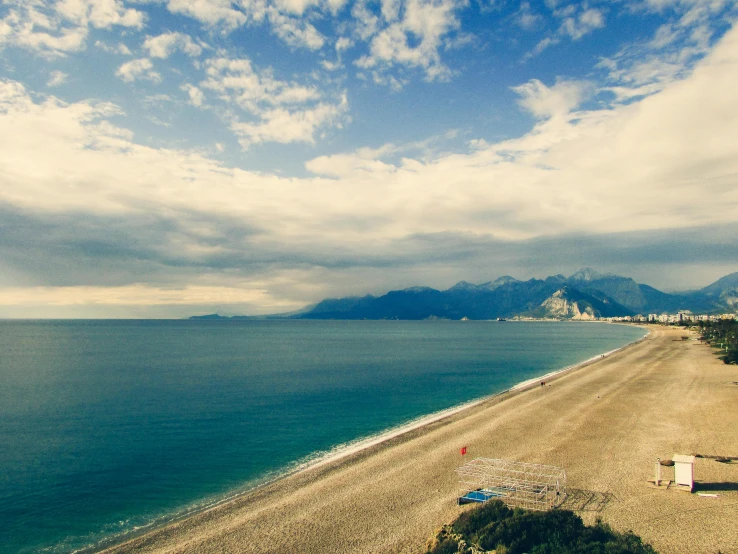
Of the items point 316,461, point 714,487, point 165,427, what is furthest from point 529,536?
point 165,427

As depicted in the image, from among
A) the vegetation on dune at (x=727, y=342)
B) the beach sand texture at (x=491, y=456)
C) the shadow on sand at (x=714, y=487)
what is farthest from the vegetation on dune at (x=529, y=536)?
the vegetation on dune at (x=727, y=342)

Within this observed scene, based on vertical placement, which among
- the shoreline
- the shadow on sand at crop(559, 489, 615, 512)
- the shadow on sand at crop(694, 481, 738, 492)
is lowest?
the shoreline

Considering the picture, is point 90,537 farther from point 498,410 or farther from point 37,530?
point 498,410

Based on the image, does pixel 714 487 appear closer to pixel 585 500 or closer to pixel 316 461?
pixel 585 500

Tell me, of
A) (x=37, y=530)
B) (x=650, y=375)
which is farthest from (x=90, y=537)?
(x=650, y=375)

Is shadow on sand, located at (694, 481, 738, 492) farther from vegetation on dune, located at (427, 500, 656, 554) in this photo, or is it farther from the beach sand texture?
vegetation on dune, located at (427, 500, 656, 554)

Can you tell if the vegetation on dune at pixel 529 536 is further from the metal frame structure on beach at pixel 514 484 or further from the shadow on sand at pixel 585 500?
the metal frame structure on beach at pixel 514 484

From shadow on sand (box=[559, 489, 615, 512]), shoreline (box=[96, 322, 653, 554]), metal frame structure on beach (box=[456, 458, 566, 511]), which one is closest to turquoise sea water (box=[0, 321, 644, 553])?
shoreline (box=[96, 322, 653, 554])
